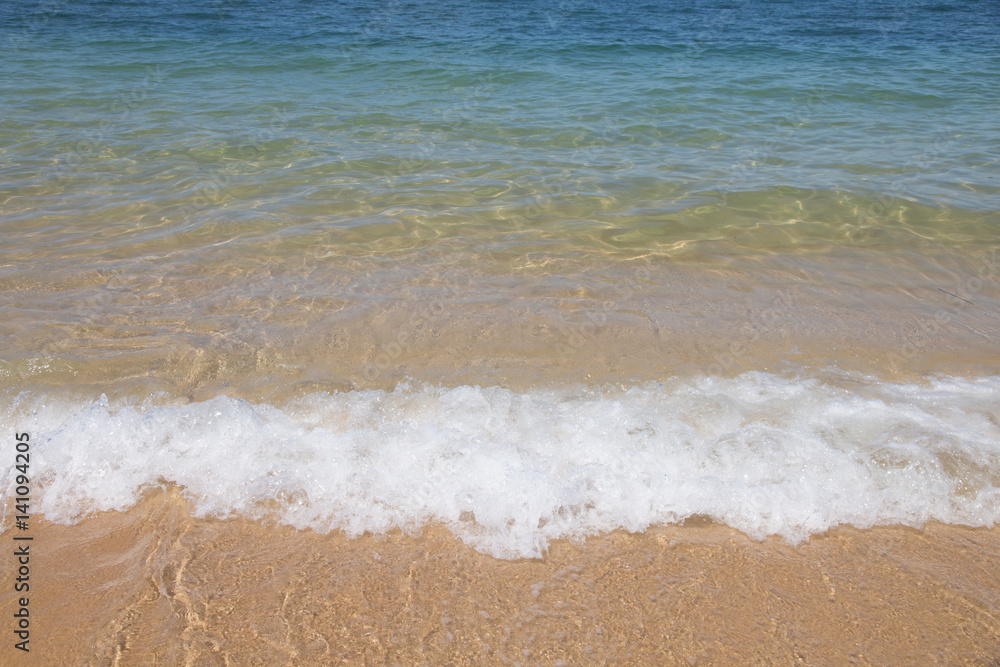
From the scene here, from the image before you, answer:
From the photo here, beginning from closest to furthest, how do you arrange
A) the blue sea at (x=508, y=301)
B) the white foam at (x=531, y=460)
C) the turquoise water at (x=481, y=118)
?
the white foam at (x=531, y=460) < the blue sea at (x=508, y=301) < the turquoise water at (x=481, y=118)

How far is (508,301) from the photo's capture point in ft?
13.3

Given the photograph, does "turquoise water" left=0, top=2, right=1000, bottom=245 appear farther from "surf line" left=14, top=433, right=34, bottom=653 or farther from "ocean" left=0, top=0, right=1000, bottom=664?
"surf line" left=14, top=433, right=34, bottom=653

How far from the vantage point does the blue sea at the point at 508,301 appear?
97.7 inches

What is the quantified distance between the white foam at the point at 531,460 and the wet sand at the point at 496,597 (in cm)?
10

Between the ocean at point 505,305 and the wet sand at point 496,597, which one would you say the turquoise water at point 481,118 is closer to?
the ocean at point 505,305

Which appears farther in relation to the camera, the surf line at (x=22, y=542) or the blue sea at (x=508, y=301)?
the blue sea at (x=508, y=301)

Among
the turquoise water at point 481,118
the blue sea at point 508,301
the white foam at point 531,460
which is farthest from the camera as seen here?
the turquoise water at point 481,118

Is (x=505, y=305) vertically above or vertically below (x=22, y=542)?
below

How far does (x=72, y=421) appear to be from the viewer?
9.00ft

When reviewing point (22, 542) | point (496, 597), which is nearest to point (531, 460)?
point (496, 597)

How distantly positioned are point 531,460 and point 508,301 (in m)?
1.67

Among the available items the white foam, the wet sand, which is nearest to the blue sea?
the white foam

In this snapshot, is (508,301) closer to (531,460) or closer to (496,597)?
(531,460)

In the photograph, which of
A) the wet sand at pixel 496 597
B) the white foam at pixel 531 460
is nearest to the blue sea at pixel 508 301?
the white foam at pixel 531 460
